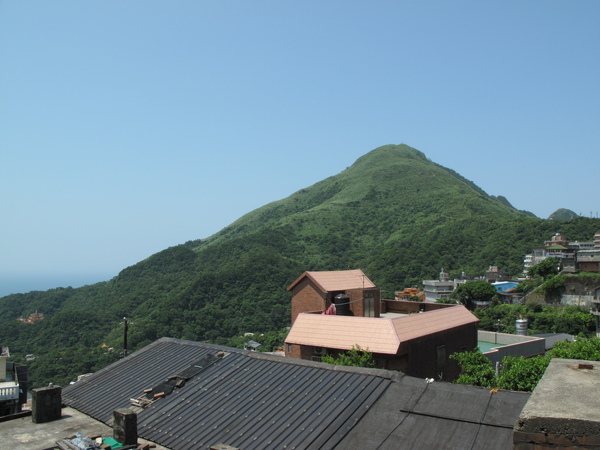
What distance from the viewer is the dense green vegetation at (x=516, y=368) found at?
65.2 ft

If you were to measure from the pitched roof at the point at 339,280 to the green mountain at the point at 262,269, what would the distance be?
168 feet

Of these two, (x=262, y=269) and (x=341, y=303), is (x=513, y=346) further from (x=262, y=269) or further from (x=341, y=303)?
(x=262, y=269)

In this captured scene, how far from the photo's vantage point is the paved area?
10820mm

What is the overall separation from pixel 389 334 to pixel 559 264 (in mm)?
78850

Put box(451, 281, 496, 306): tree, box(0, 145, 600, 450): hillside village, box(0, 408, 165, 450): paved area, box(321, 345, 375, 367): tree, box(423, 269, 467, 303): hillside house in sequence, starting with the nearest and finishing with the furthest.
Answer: box(0, 145, 600, 450): hillside village < box(0, 408, 165, 450): paved area < box(321, 345, 375, 367): tree < box(451, 281, 496, 306): tree < box(423, 269, 467, 303): hillside house

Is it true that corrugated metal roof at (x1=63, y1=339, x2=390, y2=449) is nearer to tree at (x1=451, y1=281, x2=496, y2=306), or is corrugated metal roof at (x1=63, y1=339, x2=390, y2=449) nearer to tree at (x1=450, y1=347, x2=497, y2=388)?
tree at (x1=450, y1=347, x2=497, y2=388)

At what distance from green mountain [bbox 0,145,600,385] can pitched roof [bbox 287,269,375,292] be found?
168ft

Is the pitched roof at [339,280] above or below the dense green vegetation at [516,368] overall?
above

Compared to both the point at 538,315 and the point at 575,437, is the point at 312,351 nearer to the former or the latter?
the point at 575,437

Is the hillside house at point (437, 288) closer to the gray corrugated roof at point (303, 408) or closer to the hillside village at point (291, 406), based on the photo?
the hillside village at point (291, 406)

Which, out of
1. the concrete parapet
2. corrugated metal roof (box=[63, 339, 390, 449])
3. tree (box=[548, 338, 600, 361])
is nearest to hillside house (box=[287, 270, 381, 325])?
tree (box=[548, 338, 600, 361])

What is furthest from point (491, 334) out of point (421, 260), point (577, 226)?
point (577, 226)

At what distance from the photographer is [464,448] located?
8562mm

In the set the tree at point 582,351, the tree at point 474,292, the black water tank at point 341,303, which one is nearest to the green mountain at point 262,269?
the tree at point 474,292
